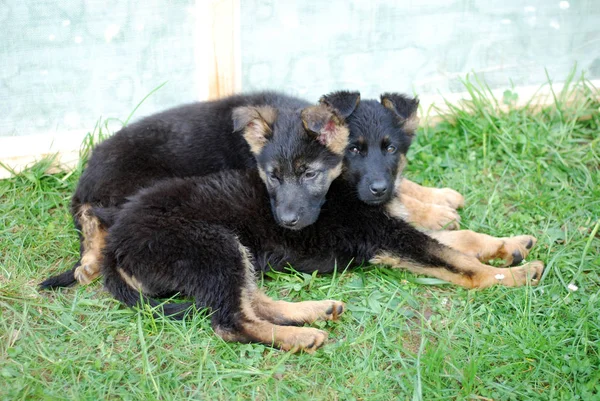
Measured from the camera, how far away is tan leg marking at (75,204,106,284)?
400cm

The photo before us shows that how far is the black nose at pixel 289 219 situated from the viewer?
3.80 metres

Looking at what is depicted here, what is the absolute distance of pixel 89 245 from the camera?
4.20m

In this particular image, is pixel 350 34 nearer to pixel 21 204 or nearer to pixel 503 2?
pixel 503 2

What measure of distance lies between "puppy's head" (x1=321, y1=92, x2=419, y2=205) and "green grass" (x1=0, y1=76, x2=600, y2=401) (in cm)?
55

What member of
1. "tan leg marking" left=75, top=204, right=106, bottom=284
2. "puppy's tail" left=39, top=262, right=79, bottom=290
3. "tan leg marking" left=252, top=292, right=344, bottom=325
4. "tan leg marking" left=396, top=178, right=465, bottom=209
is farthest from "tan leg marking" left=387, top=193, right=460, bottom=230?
"puppy's tail" left=39, top=262, right=79, bottom=290

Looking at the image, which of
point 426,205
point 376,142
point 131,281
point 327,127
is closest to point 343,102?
point 327,127

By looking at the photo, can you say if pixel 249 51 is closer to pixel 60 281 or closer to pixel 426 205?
pixel 426 205

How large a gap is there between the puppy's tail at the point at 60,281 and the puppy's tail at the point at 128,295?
0.38m

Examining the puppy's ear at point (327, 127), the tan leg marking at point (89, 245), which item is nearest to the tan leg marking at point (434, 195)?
the puppy's ear at point (327, 127)

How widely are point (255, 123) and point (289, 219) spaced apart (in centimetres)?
76

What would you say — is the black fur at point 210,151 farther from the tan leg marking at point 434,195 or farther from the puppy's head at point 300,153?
the tan leg marking at point 434,195

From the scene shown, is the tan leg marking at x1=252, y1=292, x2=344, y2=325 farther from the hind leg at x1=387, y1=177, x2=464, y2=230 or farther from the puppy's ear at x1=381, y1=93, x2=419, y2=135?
the puppy's ear at x1=381, y1=93, x2=419, y2=135

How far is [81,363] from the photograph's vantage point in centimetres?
342

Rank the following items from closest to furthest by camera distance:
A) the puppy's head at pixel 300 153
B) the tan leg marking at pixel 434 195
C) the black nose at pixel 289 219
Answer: the black nose at pixel 289 219 → the puppy's head at pixel 300 153 → the tan leg marking at pixel 434 195
